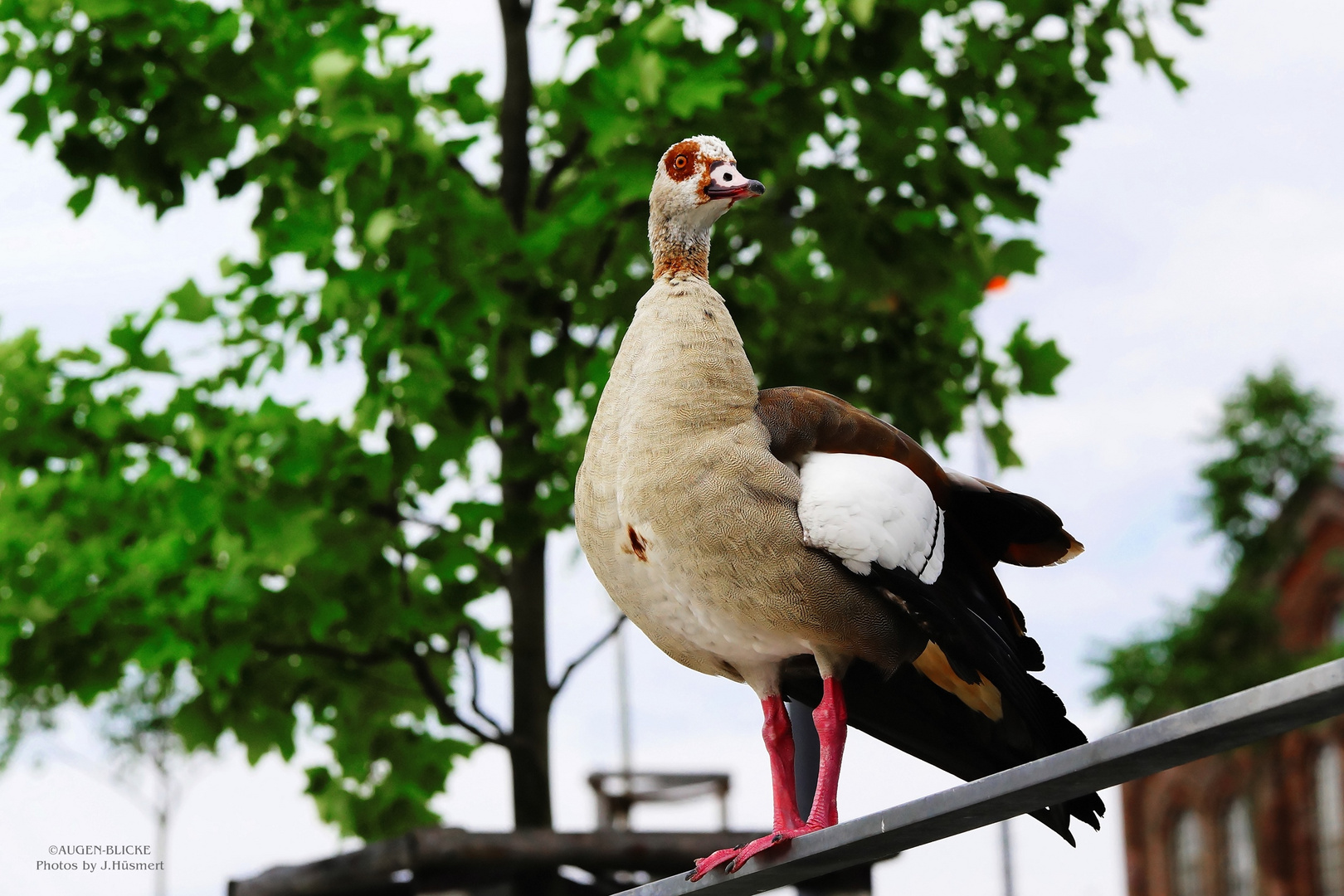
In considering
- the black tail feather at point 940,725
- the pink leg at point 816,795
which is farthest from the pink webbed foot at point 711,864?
the black tail feather at point 940,725

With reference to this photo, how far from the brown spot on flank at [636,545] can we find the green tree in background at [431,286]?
2976 mm

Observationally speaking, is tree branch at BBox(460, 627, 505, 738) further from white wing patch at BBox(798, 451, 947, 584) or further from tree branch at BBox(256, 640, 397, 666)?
white wing patch at BBox(798, 451, 947, 584)

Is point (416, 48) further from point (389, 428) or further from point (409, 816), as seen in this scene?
point (409, 816)

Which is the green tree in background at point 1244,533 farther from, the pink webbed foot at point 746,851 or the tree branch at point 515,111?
the pink webbed foot at point 746,851

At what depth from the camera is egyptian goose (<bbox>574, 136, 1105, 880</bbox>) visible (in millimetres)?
2822

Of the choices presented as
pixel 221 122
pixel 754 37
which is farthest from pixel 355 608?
pixel 754 37

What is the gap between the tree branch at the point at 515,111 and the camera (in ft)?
24.6

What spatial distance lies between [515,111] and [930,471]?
5.25 meters

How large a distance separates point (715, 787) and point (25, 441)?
4667 millimetres

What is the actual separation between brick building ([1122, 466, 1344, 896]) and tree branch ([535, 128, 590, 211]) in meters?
32.8

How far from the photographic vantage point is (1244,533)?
34656 millimetres

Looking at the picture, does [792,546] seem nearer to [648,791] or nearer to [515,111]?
[515,111]

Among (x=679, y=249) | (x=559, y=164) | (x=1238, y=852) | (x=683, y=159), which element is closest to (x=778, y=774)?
(x=679, y=249)

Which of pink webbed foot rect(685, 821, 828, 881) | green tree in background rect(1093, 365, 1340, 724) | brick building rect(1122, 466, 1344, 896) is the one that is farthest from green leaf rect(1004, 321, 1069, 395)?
brick building rect(1122, 466, 1344, 896)
